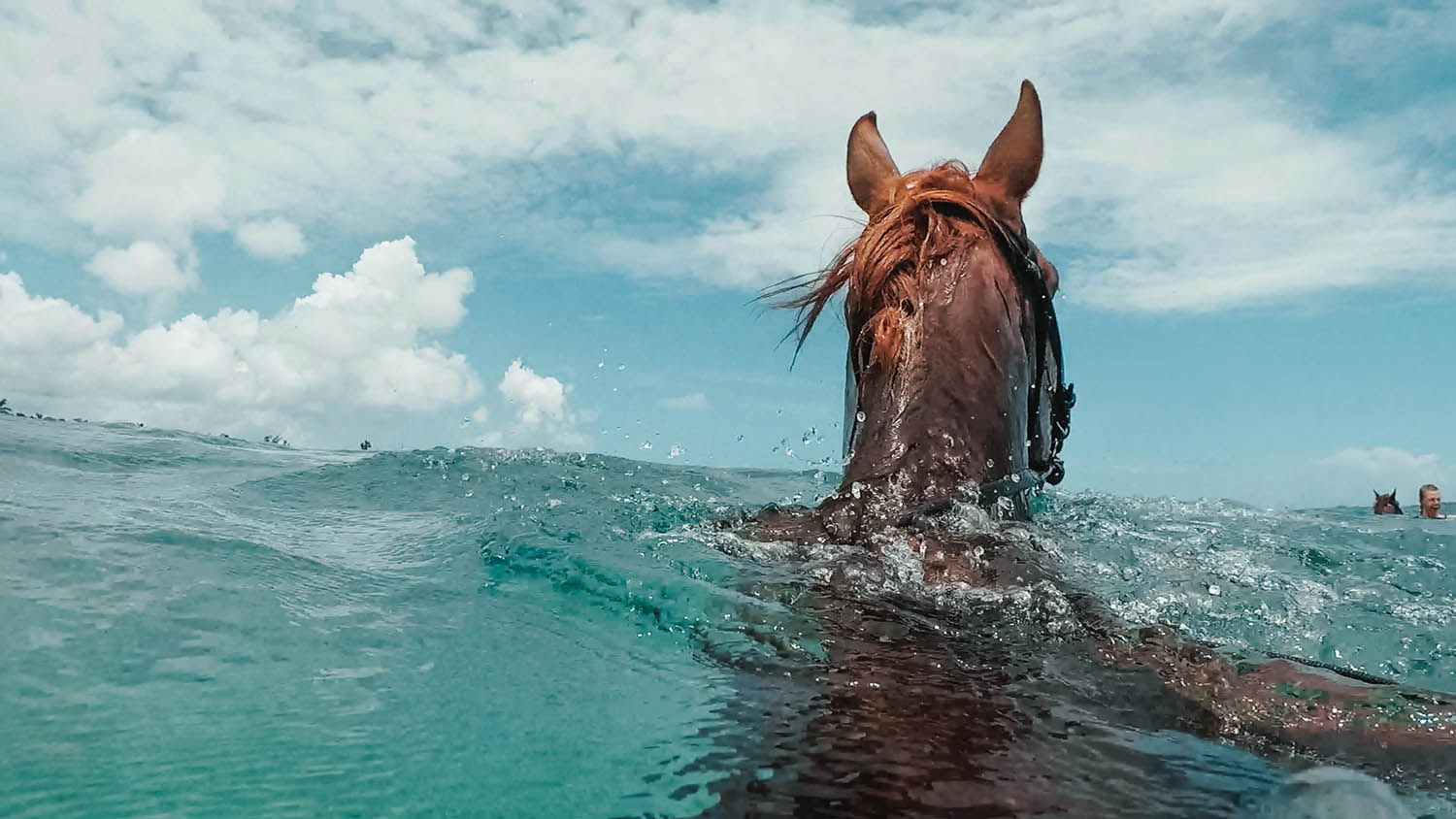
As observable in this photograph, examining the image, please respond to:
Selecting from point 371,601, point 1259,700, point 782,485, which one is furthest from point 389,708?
point 782,485

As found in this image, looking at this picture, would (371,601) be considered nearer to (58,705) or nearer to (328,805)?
(58,705)

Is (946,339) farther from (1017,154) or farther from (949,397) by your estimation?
(1017,154)

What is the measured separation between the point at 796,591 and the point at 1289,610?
2915 millimetres

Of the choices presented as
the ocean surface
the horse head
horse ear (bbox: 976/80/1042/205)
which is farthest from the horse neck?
horse ear (bbox: 976/80/1042/205)

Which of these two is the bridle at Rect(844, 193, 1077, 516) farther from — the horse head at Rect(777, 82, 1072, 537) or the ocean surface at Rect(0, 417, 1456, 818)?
the ocean surface at Rect(0, 417, 1456, 818)

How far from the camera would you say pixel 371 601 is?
349 cm

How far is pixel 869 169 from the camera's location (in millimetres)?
4488

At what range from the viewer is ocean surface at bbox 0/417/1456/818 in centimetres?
188

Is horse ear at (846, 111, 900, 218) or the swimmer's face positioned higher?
horse ear at (846, 111, 900, 218)

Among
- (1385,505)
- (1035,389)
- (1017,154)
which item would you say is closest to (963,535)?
(1035,389)

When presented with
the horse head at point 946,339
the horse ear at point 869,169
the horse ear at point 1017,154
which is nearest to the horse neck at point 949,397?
the horse head at point 946,339

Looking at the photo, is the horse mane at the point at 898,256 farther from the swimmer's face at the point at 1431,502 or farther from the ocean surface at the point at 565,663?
the swimmer's face at the point at 1431,502

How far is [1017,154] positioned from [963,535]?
1.81 meters

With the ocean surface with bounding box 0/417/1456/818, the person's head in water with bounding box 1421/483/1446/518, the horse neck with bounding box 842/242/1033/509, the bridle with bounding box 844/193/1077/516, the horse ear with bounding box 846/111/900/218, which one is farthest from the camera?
the person's head in water with bounding box 1421/483/1446/518
